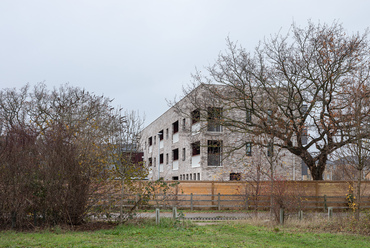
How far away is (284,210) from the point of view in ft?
51.2

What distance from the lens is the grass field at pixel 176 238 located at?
34.1ft

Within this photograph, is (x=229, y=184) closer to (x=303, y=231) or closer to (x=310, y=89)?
(x=310, y=89)

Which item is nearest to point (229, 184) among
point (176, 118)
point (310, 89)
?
point (310, 89)

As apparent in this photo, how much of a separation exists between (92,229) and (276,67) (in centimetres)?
1397

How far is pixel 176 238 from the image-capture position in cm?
1147

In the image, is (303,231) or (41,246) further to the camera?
(303,231)

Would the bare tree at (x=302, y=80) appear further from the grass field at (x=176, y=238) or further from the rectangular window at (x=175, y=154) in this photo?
the rectangular window at (x=175, y=154)

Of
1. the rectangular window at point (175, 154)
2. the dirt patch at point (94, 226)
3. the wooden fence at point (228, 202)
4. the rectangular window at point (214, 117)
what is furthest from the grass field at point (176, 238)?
the rectangular window at point (175, 154)

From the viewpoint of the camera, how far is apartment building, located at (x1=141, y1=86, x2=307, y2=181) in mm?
26891

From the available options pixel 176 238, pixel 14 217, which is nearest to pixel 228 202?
pixel 176 238

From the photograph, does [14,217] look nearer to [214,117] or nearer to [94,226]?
[94,226]

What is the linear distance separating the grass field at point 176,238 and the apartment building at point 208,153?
35.0 feet

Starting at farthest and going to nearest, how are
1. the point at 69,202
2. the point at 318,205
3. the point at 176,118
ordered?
1. the point at 176,118
2. the point at 318,205
3. the point at 69,202

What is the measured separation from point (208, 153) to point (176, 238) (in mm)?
19875
